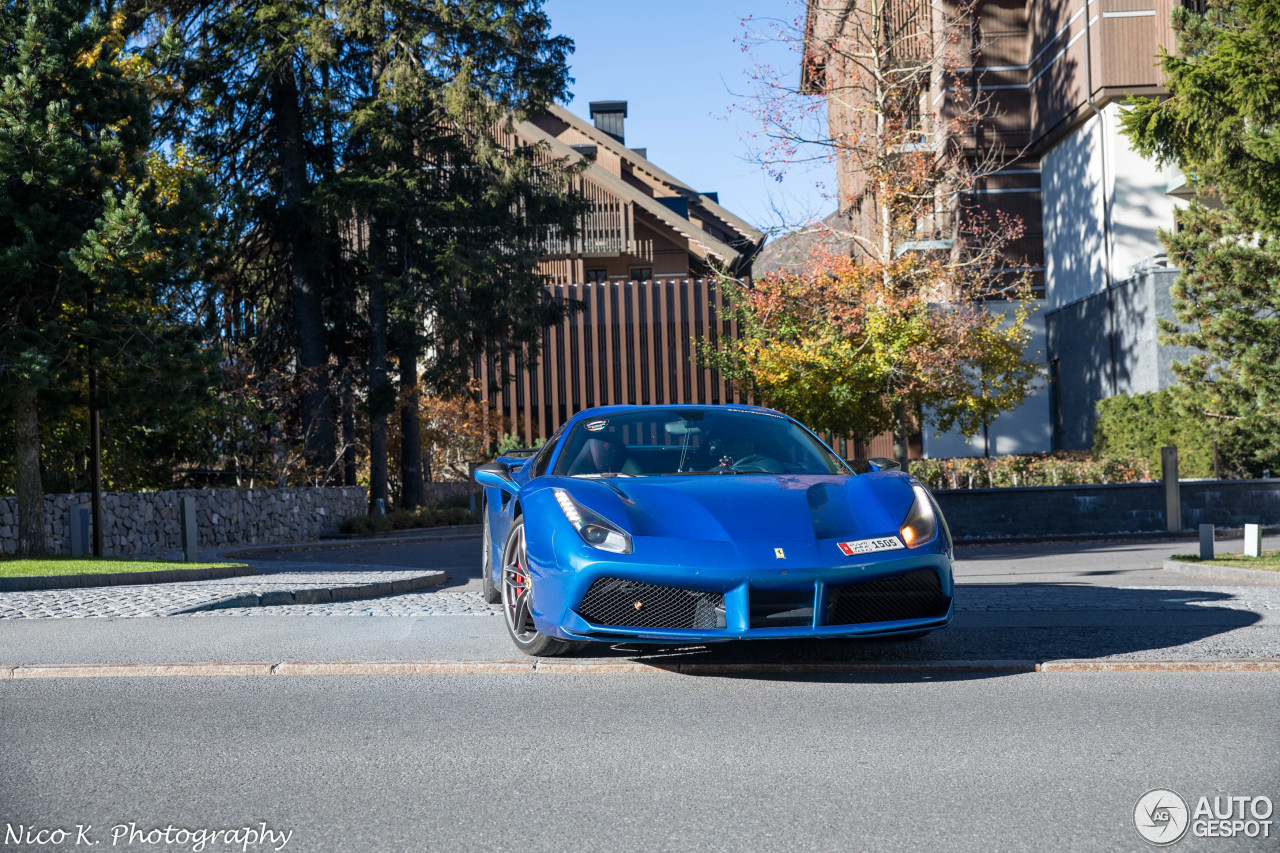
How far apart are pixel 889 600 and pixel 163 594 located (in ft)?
26.9

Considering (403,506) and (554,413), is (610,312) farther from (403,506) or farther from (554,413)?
(403,506)

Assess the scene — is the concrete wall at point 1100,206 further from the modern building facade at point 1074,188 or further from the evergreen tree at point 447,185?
the evergreen tree at point 447,185

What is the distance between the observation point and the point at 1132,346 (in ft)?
96.2

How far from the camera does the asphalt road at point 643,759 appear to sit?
372 cm

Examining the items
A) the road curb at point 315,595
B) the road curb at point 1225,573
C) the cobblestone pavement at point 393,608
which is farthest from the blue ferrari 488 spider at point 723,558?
the road curb at point 1225,573

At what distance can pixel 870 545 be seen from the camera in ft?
19.4

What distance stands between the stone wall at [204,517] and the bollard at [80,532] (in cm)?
83

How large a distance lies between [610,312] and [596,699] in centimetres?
4095

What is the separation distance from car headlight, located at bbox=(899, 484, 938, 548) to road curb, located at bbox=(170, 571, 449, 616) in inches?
247

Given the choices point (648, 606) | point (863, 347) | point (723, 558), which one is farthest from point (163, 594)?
point (863, 347)

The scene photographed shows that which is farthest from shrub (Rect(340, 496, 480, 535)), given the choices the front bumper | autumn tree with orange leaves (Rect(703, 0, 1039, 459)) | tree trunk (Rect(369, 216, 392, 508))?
the front bumper

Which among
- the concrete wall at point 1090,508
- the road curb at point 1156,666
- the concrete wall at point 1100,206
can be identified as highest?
the concrete wall at point 1100,206

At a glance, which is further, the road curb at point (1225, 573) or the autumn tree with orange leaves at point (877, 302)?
the autumn tree with orange leaves at point (877, 302)

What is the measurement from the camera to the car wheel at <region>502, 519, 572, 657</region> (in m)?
6.73
